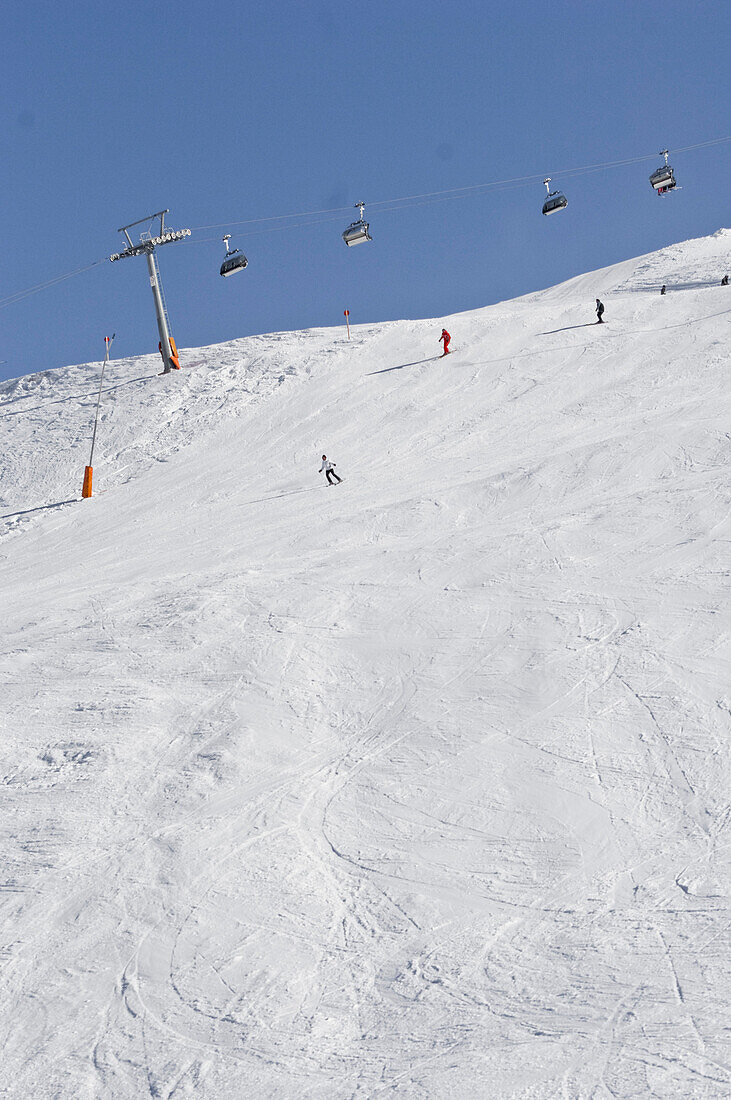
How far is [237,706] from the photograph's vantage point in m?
12.0

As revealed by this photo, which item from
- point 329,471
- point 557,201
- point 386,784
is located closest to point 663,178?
point 557,201

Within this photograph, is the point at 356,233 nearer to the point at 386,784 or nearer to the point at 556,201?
the point at 556,201

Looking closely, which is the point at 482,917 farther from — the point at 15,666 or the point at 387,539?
the point at 387,539

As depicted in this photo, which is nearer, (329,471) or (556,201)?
(329,471)

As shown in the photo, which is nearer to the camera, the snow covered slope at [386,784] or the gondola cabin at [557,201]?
the snow covered slope at [386,784]

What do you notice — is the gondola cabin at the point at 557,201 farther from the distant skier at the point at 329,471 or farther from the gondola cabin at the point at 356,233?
the distant skier at the point at 329,471

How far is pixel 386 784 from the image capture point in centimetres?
1020

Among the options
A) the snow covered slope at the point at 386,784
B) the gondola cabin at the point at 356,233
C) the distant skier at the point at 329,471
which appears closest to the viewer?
the snow covered slope at the point at 386,784

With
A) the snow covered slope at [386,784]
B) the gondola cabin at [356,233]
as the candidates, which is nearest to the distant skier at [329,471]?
the snow covered slope at [386,784]

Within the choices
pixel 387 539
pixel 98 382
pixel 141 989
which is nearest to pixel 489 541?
pixel 387 539

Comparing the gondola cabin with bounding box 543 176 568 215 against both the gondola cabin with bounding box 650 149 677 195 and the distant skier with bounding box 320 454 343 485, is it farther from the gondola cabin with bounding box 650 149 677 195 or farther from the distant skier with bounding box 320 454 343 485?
the distant skier with bounding box 320 454 343 485

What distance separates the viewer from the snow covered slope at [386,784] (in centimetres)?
721

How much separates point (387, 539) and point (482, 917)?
1012 centimetres

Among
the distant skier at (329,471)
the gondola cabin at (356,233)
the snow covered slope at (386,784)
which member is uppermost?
the gondola cabin at (356,233)
